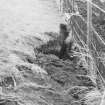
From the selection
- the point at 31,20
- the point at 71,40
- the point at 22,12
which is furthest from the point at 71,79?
the point at 22,12

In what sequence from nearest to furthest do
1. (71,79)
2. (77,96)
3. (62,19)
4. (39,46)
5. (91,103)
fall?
(91,103) → (77,96) → (71,79) → (39,46) → (62,19)

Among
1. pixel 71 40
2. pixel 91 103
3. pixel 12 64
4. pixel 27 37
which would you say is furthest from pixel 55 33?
pixel 91 103

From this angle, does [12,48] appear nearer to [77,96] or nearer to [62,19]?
[77,96]

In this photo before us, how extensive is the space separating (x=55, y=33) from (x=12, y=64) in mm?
1572

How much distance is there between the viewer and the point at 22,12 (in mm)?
6285

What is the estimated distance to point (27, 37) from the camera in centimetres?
514

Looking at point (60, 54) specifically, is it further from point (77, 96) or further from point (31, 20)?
point (77, 96)

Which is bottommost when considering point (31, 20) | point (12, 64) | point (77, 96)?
point (77, 96)

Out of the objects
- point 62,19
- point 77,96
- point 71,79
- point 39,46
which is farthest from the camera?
point 62,19

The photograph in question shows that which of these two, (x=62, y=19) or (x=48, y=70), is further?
(x=62, y=19)

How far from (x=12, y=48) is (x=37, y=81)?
78 cm

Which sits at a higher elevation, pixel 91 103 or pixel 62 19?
pixel 62 19

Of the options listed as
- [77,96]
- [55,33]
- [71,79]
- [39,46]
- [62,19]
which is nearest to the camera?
[77,96]

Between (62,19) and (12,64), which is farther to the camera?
(62,19)
